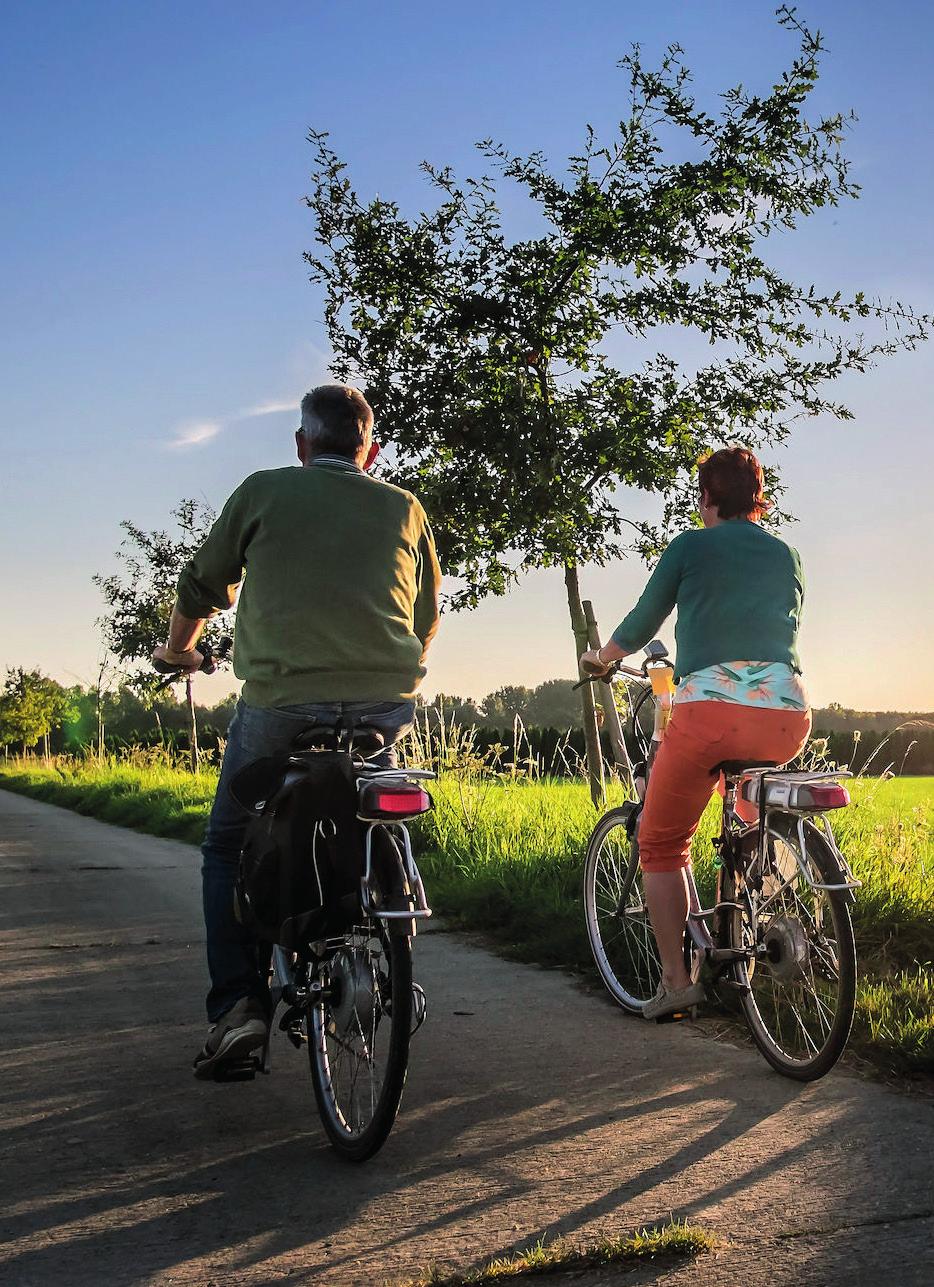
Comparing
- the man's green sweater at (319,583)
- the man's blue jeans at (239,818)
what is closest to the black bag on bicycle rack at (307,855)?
the man's blue jeans at (239,818)

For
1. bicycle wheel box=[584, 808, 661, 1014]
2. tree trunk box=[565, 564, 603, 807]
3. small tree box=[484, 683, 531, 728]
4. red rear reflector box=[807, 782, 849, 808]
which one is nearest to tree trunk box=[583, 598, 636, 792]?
tree trunk box=[565, 564, 603, 807]

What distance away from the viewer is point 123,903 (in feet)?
28.6

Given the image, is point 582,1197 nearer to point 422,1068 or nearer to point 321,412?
point 422,1068

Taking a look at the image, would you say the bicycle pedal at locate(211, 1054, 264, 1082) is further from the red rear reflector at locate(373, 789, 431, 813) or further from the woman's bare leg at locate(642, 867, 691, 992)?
the woman's bare leg at locate(642, 867, 691, 992)

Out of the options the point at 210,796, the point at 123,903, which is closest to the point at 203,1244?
the point at 123,903

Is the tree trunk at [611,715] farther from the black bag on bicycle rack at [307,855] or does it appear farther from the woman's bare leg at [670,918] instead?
the black bag on bicycle rack at [307,855]

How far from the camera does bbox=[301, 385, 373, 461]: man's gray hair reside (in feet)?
13.7

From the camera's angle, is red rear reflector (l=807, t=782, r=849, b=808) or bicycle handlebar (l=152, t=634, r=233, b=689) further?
bicycle handlebar (l=152, t=634, r=233, b=689)

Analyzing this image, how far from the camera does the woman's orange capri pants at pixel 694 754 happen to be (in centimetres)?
451

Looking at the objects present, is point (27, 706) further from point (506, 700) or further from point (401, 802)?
point (401, 802)

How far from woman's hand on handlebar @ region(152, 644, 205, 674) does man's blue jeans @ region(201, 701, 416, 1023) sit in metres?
0.46

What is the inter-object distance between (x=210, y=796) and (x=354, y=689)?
12785 millimetres

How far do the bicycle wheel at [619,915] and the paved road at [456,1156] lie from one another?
18 centimetres

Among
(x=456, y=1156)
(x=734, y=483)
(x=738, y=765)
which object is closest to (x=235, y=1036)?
(x=456, y=1156)
